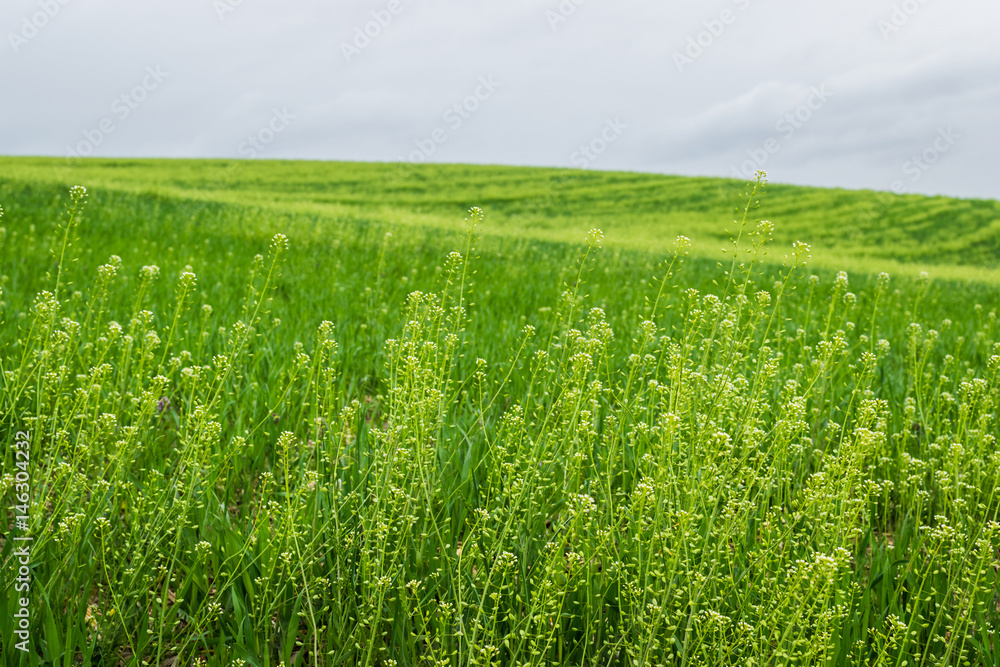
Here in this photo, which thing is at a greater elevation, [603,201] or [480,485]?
[603,201]

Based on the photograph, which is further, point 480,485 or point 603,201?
point 603,201

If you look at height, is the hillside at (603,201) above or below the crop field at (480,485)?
above

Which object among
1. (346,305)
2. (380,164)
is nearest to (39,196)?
(346,305)

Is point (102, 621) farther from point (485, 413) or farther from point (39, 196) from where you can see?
point (39, 196)

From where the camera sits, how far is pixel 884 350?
479 cm

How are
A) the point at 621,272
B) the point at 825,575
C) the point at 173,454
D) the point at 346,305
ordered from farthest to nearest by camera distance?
the point at 621,272, the point at 346,305, the point at 173,454, the point at 825,575

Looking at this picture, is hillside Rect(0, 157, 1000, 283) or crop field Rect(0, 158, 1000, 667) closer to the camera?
crop field Rect(0, 158, 1000, 667)

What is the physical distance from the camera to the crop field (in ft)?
6.65

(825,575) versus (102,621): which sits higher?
(825,575)

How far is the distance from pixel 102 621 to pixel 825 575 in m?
2.29

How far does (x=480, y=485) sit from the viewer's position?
292cm

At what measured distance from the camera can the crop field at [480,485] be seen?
6.65ft

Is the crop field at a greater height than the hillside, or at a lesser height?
lesser

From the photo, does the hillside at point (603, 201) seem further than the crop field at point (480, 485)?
Yes
